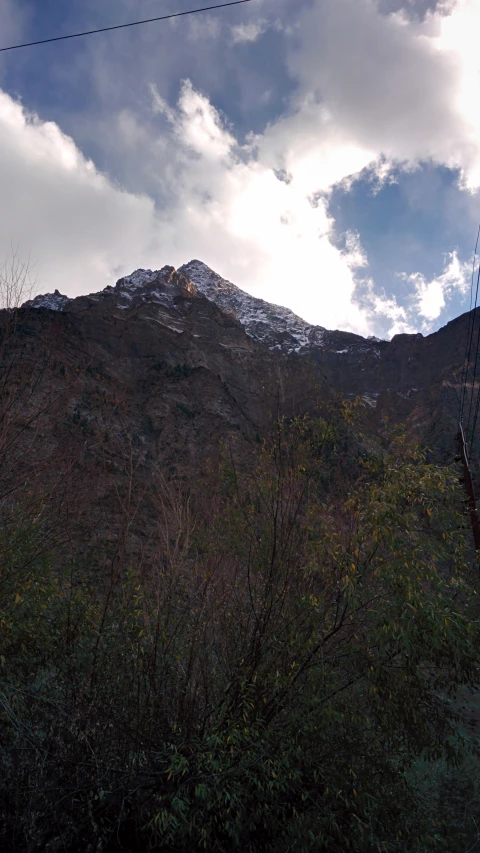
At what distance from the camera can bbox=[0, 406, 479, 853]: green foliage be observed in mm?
4551

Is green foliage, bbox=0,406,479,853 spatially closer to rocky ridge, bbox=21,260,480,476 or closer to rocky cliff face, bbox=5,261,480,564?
rocky cliff face, bbox=5,261,480,564

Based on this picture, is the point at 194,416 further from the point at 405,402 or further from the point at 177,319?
the point at 405,402

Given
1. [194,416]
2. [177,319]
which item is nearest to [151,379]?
[194,416]

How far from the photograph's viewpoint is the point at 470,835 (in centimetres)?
678

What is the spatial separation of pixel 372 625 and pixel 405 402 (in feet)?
253

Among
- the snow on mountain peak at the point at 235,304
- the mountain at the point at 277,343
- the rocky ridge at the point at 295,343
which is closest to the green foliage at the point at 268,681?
the mountain at the point at 277,343

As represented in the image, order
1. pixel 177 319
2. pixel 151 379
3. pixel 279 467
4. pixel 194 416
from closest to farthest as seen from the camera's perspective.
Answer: pixel 279 467
pixel 194 416
pixel 151 379
pixel 177 319

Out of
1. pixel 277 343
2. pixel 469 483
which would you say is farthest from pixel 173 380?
pixel 277 343

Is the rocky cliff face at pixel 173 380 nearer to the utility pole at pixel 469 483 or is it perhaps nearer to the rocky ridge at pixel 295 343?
the rocky ridge at pixel 295 343

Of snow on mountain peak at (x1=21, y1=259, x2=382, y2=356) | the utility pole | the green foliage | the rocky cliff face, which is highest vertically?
snow on mountain peak at (x1=21, y1=259, x2=382, y2=356)

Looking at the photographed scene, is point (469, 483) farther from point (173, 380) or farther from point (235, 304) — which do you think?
point (235, 304)

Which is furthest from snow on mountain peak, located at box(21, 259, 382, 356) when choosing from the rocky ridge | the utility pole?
the utility pole

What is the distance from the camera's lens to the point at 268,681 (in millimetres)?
5172

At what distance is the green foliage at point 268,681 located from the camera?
4551 mm
